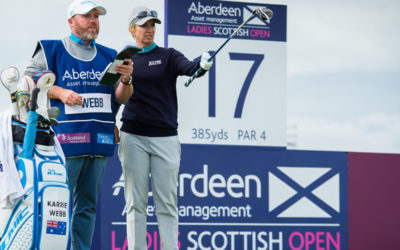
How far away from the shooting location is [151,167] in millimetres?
4008

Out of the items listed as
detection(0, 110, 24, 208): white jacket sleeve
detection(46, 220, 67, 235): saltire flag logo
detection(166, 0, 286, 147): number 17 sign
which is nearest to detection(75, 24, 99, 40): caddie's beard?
detection(0, 110, 24, 208): white jacket sleeve

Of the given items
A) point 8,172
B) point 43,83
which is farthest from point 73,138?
point 8,172

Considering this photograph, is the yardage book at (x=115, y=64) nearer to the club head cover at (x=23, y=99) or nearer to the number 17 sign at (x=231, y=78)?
the club head cover at (x=23, y=99)

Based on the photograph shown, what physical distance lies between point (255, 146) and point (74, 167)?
2635 mm

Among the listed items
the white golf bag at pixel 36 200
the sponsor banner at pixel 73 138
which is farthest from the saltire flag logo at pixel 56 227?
the sponsor banner at pixel 73 138

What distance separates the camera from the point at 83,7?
3645 mm

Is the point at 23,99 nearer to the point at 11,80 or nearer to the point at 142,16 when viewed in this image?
the point at 11,80

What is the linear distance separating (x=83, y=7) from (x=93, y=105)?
515 mm

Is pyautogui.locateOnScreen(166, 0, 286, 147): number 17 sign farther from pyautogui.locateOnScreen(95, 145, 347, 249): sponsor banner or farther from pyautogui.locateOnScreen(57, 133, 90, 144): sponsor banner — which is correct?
pyautogui.locateOnScreen(57, 133, 90, 144): sponsor banner

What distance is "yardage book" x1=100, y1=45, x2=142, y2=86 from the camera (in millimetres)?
3553

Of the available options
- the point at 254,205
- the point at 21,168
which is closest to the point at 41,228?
the point at 21,168

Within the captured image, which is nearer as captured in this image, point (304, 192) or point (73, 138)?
point (73, 138)

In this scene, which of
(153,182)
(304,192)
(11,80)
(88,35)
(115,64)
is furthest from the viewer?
(304,192)

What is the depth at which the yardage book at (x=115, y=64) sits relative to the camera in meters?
3.55
